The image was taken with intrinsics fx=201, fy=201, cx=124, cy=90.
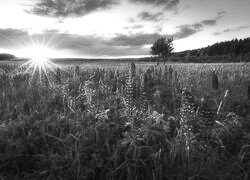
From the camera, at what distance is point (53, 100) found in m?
4.80

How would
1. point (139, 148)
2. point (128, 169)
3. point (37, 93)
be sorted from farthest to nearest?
point (37, 93)
point (139, 148)
point (128, 169)

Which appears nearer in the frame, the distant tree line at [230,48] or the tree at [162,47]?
the tree at [162,47]

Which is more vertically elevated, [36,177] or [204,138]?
[204,138]

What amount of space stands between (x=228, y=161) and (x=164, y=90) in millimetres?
3152

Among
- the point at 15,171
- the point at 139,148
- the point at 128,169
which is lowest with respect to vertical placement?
the point at 15,171

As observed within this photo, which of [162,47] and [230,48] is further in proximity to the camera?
[230,48]

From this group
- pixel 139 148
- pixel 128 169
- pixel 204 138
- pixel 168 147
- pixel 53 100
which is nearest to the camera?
pixel 128 169

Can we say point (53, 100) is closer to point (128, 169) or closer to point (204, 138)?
point (128, 169)

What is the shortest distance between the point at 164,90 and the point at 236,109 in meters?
1.92

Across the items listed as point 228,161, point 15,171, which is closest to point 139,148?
point 228,161

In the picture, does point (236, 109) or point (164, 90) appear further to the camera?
point (164, 90)

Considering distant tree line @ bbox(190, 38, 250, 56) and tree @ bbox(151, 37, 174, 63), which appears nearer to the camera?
tree @ bbox(151, 37, 174, 63)

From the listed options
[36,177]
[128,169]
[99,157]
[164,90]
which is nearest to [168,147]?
[128,169]

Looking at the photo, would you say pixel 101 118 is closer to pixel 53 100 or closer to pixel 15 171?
pixel 15 171
